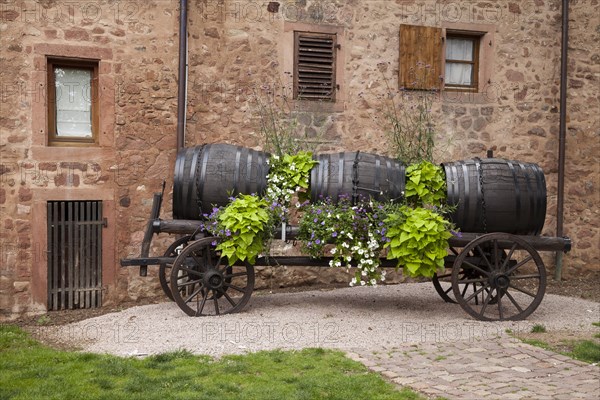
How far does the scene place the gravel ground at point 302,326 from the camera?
246 inches

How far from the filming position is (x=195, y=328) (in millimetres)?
6676

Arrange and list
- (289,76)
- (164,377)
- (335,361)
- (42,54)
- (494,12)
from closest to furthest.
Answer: (164,377) → (335,361) → (42,54) → (289,76) → (494,12)

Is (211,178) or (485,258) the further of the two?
(485,258)

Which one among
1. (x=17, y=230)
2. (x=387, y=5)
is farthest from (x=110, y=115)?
(x=387, y=5)

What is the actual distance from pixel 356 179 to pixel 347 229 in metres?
0.51

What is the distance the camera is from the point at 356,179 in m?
7.15

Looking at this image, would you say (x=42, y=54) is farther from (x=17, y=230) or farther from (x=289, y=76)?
(x=289, y=76)

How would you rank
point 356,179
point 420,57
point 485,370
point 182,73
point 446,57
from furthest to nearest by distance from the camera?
point 446,57 → point 420,57 → point 182,73 → point 356,179 → point 485,370

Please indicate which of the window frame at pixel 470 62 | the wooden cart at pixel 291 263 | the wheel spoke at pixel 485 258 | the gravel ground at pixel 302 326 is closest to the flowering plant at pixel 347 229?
the wooden cart at pixel 291 263

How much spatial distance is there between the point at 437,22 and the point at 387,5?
0.76 m

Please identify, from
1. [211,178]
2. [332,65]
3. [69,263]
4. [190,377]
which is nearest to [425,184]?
[211,178]

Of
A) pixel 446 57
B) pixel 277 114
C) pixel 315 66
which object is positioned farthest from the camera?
pixel 446 57

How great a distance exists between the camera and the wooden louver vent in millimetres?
9469

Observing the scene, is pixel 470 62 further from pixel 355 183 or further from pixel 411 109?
pixel 355 183
